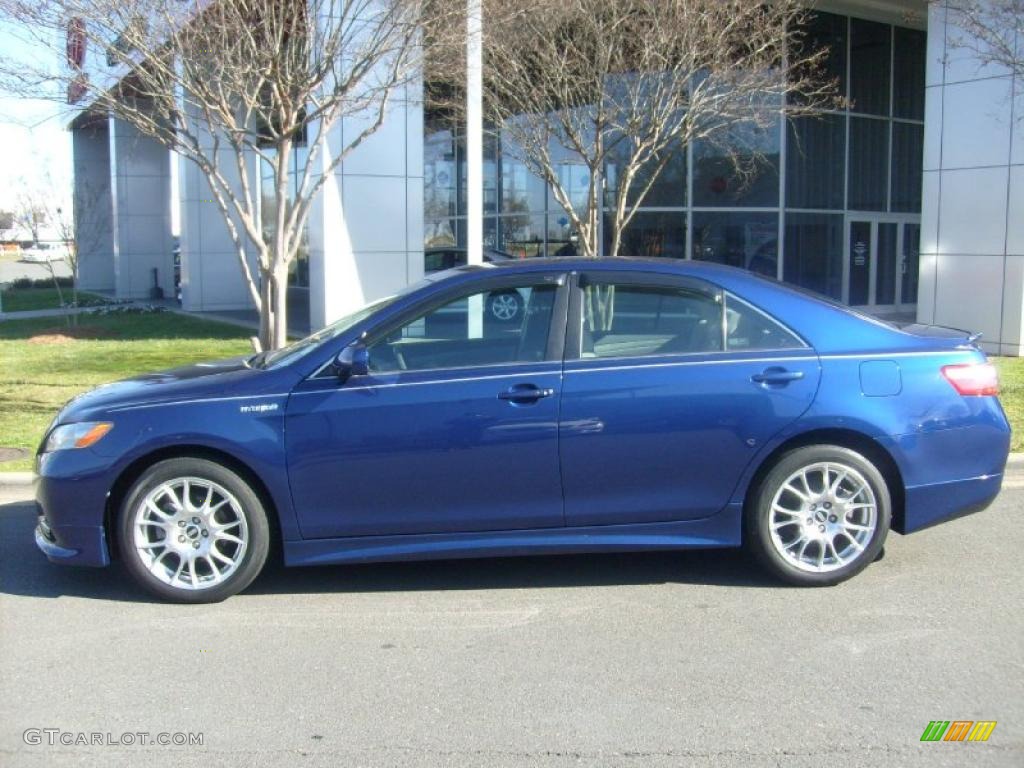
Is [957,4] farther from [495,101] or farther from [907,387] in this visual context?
[907,387]

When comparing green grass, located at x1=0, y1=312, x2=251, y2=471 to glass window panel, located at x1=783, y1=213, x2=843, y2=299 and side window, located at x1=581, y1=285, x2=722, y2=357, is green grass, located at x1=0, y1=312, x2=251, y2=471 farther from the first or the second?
glass window panel, located at x1=783, y1=213, x2=843, y2=299

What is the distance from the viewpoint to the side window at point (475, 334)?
536cm

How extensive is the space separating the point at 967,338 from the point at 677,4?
7166 mm

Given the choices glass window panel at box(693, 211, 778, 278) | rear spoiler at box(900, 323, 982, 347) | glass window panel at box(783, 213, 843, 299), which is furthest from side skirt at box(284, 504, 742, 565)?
glass window panel at box(783, 213, 843, 299)

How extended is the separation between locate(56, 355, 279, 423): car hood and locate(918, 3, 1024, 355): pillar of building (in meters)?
12.5

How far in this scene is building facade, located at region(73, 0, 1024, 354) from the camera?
49.9 ft

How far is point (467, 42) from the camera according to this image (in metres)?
10.4

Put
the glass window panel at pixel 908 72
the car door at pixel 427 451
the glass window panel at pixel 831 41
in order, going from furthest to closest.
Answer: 1. the glass window panel at pixel 908 72
2. the glass window panel at pixel 831 41
3. the car door at pixel 427 451

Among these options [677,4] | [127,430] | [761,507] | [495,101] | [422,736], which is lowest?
[422,736]

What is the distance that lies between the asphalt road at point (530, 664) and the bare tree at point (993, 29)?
25.0 feet

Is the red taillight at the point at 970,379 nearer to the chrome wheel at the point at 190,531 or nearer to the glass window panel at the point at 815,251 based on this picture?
the chrome wheel at the point at 190,531

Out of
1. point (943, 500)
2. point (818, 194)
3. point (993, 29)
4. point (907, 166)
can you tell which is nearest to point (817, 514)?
point (943, 500)

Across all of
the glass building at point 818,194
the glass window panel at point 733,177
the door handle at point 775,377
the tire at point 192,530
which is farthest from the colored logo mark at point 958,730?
the glass window panel at point 733,177

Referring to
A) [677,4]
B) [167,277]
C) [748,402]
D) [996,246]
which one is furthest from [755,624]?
[167,277]
